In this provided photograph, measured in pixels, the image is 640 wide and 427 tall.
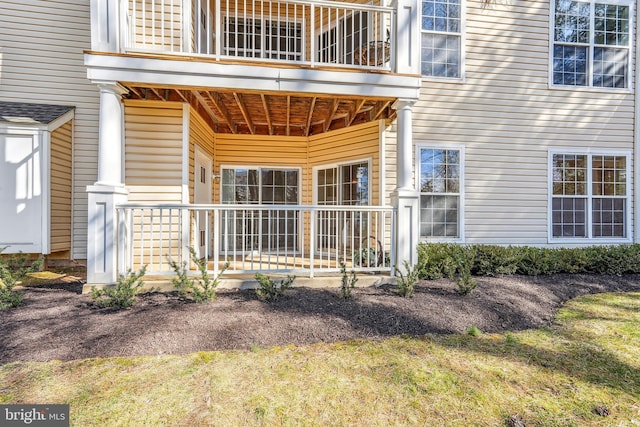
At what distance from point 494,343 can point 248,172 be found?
20.4 ft

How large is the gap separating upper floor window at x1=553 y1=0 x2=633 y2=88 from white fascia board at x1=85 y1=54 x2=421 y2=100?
4566mm

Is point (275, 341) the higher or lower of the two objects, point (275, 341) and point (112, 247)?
the lower

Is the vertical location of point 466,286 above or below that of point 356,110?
below

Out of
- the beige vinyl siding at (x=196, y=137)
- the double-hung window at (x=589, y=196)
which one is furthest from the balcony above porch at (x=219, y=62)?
the double-hung window at (x=589, y=196)

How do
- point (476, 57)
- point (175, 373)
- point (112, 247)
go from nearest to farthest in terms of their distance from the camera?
point (175, 373), point (112, 247), point (476, 57)

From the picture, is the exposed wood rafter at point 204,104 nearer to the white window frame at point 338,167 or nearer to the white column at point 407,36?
the white window frame at point 338,167

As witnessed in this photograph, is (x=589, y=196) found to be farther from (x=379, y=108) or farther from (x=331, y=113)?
(x=331, y=113)

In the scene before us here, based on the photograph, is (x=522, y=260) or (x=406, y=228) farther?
(x=522, y=260)

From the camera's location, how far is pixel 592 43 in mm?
7051

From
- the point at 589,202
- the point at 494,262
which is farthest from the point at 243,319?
the point at 589,202

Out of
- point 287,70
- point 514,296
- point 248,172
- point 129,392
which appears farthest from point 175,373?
point 248,172

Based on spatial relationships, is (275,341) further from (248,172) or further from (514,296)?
(248,172)

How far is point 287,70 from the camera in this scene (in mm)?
4773

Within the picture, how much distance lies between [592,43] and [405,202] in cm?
617
